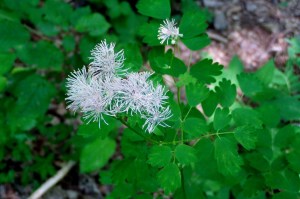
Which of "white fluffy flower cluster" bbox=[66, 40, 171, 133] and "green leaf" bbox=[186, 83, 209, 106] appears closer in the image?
"white fluffy flower cluster" bbox=[66, 40, 171, 133]

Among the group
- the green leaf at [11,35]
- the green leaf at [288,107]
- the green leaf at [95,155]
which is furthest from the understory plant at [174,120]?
the green leaf at [11,35]

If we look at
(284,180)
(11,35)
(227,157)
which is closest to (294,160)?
(284,180)

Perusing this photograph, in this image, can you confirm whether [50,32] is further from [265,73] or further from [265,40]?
[265,40]

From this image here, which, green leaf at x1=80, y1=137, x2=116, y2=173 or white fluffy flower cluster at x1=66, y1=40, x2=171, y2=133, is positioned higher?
white fluffy flower cluster at x1=66, y1=40, x2=171, y2=133

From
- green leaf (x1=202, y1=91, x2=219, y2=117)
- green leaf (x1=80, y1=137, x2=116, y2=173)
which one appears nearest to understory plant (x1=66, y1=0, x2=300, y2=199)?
green leaf (x1=202, y1=91, x2=219, y2=117)

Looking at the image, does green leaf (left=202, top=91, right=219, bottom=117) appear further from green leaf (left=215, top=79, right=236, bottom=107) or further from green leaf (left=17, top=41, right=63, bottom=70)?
green leaf (left=17, top=41, right=63, bottom=70)

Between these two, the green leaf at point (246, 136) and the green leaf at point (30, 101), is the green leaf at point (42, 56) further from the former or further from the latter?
the green leaf at point (246, 136)

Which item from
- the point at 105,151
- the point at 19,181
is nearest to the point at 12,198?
the point at 19,181
